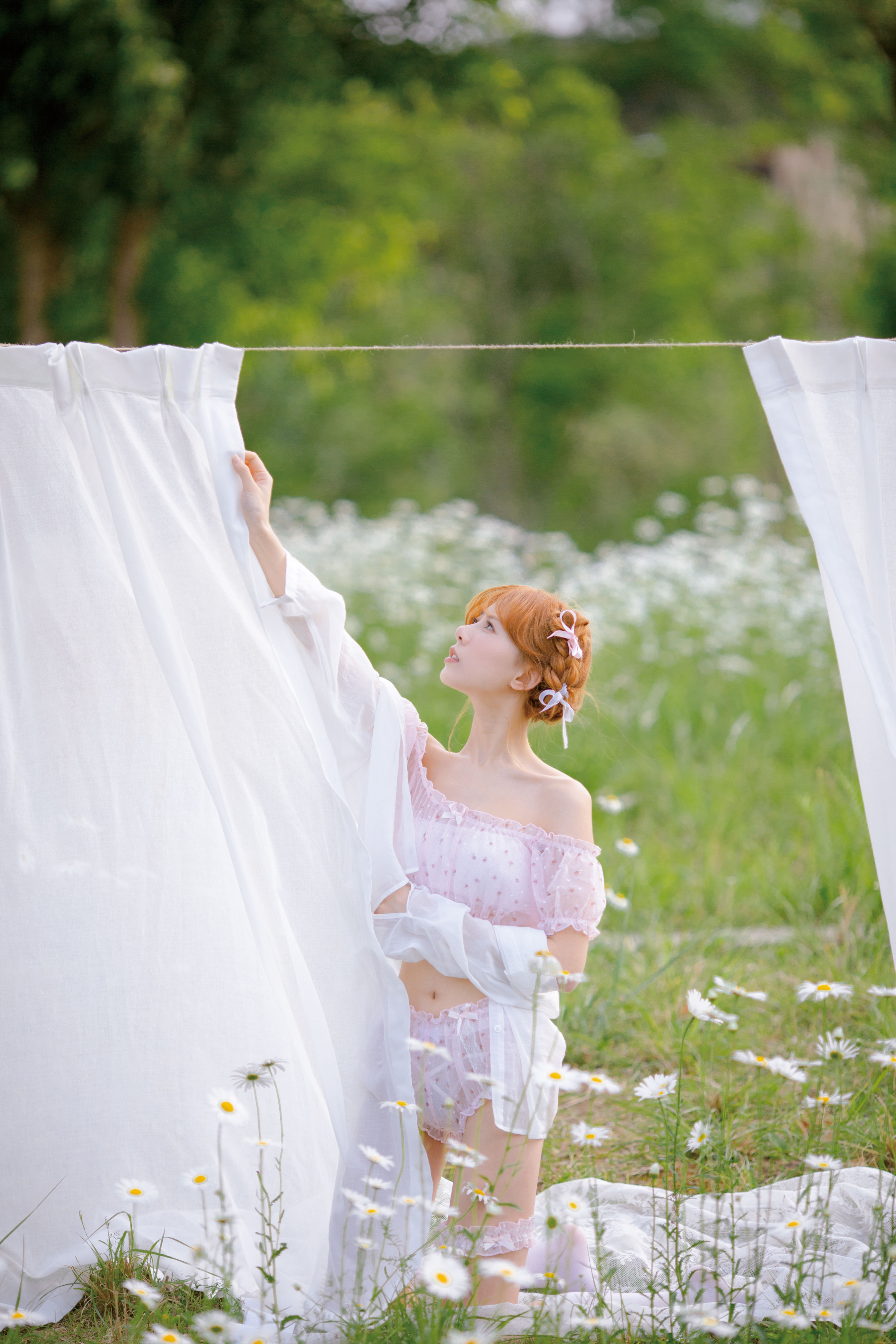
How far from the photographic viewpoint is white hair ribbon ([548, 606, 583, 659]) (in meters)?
2.10

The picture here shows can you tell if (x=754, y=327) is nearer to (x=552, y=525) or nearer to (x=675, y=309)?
(x=675, y=309)

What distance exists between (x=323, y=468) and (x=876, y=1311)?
1623cm

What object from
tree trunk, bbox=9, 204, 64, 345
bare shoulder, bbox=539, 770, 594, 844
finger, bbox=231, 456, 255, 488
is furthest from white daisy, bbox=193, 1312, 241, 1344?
tree trunk, bbox=9, 204, 64, 345

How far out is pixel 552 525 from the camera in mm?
18141

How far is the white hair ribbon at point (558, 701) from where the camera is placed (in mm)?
2121

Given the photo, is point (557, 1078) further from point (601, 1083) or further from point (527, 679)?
point (527, 679)

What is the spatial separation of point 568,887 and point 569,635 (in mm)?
465

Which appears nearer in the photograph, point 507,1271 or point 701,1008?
point 507,1271

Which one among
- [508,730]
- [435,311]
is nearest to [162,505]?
[508,730]

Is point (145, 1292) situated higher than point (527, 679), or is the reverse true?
point (527, 679)

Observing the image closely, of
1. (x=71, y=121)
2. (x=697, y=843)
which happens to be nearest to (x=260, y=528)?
(x=697, y=843)

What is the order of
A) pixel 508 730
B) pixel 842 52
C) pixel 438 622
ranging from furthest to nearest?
pixel 842 52 → pixel 438 622 → pixel 508 730

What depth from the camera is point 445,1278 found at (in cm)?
136

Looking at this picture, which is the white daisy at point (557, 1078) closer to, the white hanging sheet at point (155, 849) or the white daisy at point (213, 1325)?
the white hanging sheet at point (155, 849)
